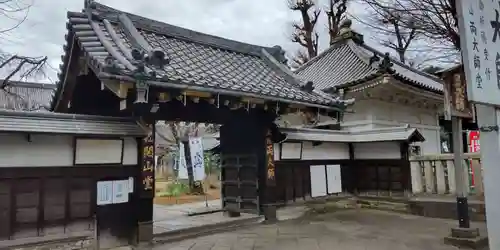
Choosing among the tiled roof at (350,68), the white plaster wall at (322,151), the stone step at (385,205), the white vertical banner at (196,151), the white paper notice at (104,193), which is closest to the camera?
the white paper notice at (104,193)

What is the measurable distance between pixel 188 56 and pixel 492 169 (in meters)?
6.62

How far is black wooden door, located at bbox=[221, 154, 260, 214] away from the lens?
9852 millimetres

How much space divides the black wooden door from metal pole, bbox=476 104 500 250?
20.0 ft

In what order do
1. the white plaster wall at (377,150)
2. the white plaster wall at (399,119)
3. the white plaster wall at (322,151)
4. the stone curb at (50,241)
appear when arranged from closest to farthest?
the stone curb at (50,241) < the white plaster wall at (322,151) < the white plaster wall at (377,150) < the white plaster wall at (399,119)

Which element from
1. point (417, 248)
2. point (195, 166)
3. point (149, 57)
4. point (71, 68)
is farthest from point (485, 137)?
point (195, 166)

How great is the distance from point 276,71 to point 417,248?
589cm

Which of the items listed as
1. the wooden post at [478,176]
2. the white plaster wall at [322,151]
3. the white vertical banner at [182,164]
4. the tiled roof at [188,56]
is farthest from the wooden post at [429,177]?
the white vertical banner at [182,164]

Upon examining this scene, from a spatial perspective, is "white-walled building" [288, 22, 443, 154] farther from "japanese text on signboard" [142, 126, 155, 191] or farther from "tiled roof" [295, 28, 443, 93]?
"japanese text on signboard" [142, 126, 155, 191]

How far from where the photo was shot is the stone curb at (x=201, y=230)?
25.1ft

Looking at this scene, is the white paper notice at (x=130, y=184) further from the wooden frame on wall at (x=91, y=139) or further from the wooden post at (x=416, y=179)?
the wooden post at (x=416, y=179)

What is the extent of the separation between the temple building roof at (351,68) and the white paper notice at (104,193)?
27.4 feet

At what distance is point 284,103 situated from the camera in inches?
344

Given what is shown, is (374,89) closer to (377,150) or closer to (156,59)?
(377,150)

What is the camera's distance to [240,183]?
403 inches
